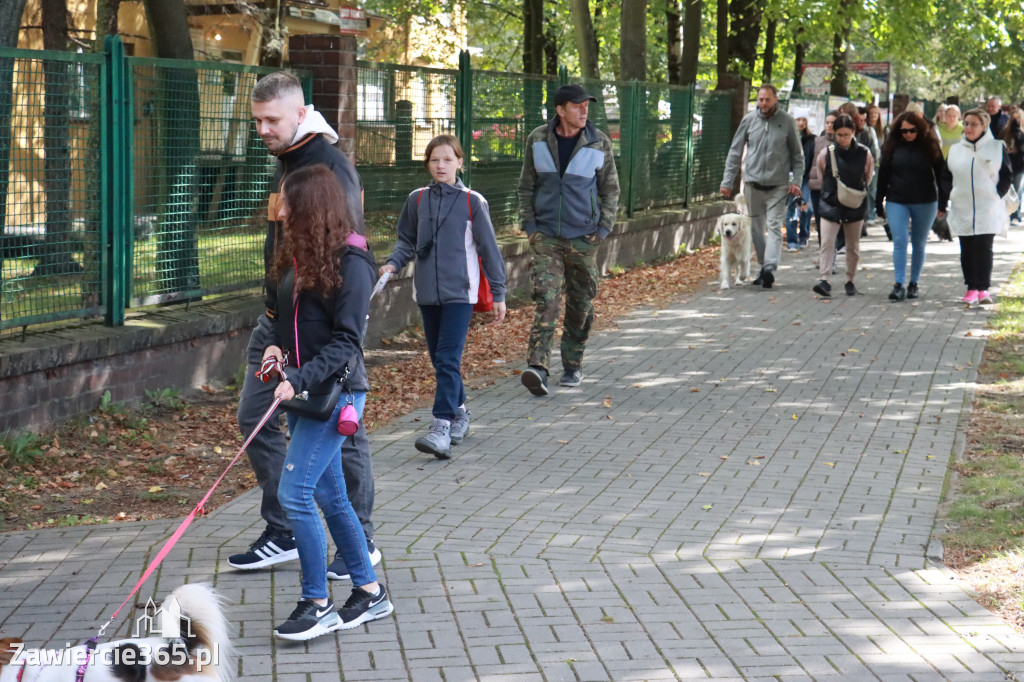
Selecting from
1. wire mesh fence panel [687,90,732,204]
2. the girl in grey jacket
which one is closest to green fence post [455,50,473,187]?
the girl in grey jacket

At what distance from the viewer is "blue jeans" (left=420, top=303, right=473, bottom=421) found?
7305 mm

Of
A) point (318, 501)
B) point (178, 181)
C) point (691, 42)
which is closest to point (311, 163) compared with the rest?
point (318, 501)

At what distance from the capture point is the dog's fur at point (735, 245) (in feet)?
46.9

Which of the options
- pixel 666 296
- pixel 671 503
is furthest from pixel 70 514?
pixel 666 296

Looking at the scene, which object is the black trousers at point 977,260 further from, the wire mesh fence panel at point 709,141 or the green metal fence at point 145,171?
the wire mesh fence panel at point 709,141

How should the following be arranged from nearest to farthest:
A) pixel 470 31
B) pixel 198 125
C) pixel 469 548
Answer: pixel 469 548
pixel 198 125
pixel 470 31

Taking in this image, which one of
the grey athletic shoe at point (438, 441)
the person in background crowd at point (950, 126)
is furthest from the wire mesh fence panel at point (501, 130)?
the person in background crowd at point (950, 126)

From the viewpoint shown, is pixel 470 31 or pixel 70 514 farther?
pixel 470 31

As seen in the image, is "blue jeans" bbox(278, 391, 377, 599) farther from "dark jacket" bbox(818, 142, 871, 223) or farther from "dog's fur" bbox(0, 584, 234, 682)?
"dark jacket" bbox(818, 142, 871, 223)

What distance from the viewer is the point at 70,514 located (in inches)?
244

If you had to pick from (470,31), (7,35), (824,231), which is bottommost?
(824,231)

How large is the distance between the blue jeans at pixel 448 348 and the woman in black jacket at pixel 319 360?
2.62m

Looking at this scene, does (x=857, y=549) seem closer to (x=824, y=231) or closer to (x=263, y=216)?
(x=263, y=216)

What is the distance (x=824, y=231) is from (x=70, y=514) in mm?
9930
